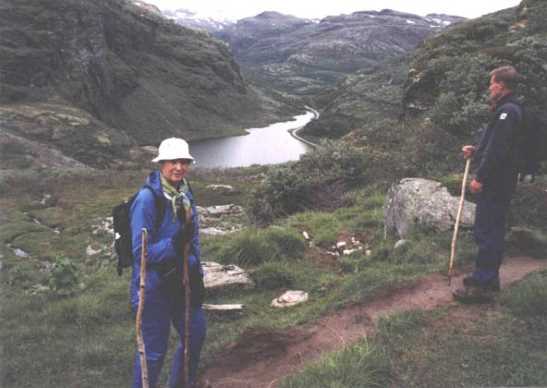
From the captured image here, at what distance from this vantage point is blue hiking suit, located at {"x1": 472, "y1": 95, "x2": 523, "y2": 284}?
7324 millimetres

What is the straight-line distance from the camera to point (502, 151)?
7297mm

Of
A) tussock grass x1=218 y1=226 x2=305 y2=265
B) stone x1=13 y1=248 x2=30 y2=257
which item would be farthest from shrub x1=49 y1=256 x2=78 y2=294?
stone x1=13 y1=248 x2=30 y2=257

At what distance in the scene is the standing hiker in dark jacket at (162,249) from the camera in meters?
5.60

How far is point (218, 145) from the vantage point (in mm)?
136750

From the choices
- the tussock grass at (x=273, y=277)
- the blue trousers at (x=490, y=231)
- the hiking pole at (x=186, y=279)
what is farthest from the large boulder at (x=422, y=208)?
the hiking pole at (x=186, y=279)

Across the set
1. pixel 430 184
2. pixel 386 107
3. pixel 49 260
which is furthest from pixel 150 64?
pixel 430 184

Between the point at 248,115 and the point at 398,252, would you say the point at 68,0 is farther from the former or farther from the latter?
the point at 398,252

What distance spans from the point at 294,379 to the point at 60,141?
88.1 meters

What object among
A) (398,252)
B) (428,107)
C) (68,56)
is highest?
(68,56)

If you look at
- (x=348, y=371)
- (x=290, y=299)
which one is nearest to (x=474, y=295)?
(x=348, y=371)

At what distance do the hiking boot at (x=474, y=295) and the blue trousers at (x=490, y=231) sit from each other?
19 centimetres

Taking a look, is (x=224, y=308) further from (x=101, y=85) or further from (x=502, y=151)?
(x=101, y=85)

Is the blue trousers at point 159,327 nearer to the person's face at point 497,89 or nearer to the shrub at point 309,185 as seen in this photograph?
the person's face at point 497,89

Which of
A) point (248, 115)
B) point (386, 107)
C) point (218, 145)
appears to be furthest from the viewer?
point (248, 115)
